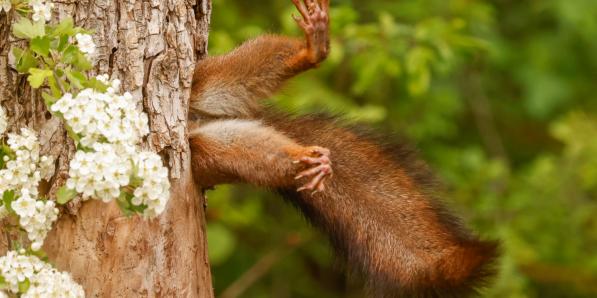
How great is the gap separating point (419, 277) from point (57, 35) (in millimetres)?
1404

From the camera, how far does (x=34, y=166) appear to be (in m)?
2.71

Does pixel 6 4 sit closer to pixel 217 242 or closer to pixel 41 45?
pixel 41 45

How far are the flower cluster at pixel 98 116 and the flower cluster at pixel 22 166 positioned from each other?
222 mm

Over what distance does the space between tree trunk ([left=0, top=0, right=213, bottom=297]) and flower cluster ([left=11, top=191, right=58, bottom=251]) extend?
26 cm

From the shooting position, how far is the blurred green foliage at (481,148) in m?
6.17

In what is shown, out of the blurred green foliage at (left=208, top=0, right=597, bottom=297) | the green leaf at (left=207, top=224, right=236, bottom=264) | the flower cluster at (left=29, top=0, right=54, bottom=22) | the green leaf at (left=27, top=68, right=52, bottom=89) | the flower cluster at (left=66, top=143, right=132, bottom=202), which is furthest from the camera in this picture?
the blurred green foliage at (left=208, top=0, right=597, bottom=297)

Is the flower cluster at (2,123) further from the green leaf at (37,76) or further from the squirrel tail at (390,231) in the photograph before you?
the squirrel tail at (390,231)

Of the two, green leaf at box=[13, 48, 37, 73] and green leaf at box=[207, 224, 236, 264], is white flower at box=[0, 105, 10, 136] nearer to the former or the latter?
green leaf at box=[13, 48, 37, 73]

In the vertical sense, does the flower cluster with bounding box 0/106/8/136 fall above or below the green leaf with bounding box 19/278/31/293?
above

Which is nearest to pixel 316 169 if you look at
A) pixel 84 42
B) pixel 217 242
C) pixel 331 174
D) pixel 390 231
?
pixel 331 174

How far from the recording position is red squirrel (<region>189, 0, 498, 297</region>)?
10.8 feet

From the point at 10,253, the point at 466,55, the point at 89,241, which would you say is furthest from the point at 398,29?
the point at 10,253

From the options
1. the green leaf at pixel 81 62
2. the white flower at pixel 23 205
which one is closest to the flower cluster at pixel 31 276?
the white flower at pixel 23 205

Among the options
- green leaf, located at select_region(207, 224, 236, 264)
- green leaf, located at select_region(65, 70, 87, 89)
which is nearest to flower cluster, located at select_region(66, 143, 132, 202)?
green leaf, located at select_region(65, 70, 87, 89)
